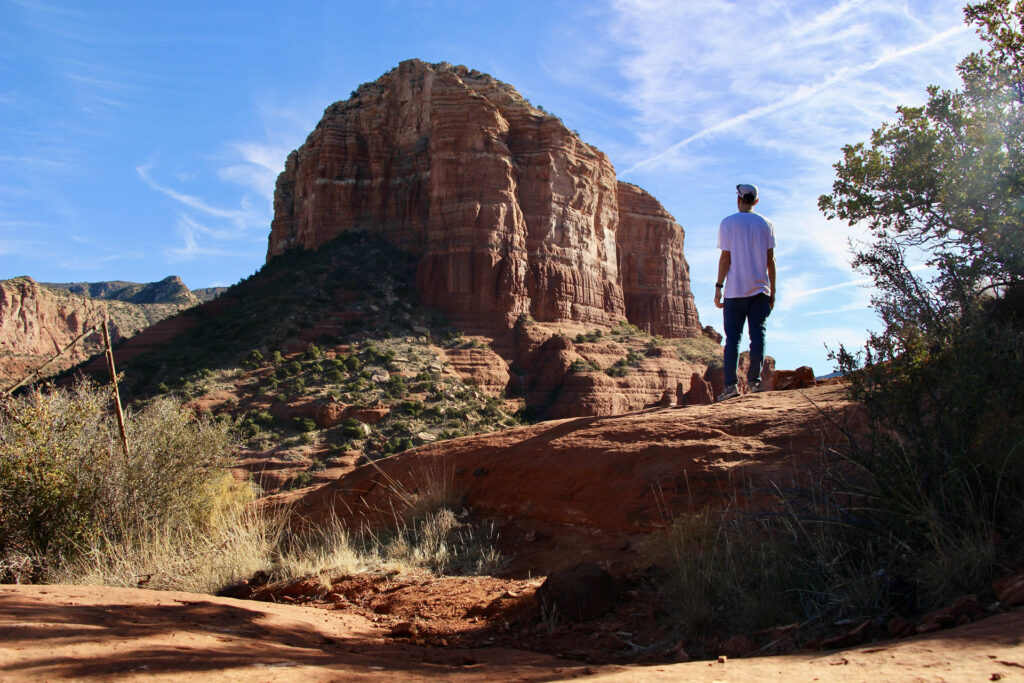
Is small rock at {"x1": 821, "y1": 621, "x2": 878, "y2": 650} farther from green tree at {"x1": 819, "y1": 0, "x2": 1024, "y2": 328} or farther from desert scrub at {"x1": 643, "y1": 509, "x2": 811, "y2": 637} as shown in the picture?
green tree at {"x1": 819, "y1": 0, "x2": 1024, "y2": 328}

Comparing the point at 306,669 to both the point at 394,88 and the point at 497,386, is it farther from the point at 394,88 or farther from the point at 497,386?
the point at 394,88

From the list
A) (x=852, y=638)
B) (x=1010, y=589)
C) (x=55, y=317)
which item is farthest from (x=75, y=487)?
(x=55, y=317)

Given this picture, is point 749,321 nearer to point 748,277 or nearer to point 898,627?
point 748,277

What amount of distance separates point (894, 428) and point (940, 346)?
2.55 feet

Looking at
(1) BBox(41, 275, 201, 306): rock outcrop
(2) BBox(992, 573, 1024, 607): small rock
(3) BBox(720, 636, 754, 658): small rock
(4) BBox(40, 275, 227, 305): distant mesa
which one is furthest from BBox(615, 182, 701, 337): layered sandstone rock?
(2) BBox(992, 573, 1024, 607): small rock

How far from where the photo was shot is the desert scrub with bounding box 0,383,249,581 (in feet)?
26.3

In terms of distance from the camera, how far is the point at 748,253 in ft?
24.9

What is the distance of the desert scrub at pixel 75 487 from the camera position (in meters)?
8.01

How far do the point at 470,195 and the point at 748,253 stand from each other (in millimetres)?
43892

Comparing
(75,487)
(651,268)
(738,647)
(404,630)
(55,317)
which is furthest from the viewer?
(55,317)

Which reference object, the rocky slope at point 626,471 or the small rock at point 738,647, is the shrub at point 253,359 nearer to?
the rocky slope at point 626,471

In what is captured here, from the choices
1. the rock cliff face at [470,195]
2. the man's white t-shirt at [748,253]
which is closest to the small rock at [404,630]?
the man's white t-shirt at [748,253]

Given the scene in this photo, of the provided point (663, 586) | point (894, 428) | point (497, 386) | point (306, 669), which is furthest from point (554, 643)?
point (497, 386)

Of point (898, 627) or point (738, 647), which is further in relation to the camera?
point (738, 647)
